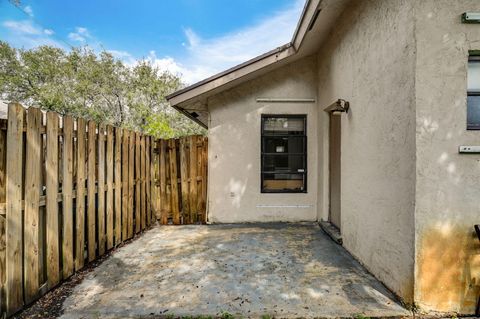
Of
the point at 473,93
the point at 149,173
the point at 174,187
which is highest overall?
the point at 473,93

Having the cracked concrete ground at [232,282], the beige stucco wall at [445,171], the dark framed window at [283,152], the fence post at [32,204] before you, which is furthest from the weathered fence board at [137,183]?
the beige stucco wall at [445,171]

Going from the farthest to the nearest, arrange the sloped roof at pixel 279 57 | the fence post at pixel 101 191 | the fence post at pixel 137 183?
the fence post at pixel 137 183 → the sloped roof at pixel 279 57 → the fence post at pixel 101 191

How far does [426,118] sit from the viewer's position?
2488mm

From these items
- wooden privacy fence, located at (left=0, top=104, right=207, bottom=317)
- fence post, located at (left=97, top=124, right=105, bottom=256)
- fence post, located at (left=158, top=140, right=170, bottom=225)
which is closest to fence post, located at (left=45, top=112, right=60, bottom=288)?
wooden privacy fence, located at (left=0, top=104, right=207, bottom=317)

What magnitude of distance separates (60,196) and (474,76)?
493 cm

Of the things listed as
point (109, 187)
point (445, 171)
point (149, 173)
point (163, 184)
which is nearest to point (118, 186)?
point (109, 187)

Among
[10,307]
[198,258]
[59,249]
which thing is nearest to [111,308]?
[10,307]

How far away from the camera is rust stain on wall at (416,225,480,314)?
247 centimetres

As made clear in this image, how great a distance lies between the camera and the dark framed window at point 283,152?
6086mm

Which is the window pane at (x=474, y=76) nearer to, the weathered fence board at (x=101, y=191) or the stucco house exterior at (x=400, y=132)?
the stucco house exterior at (x=400, y=132)

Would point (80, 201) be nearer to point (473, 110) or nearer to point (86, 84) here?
point (473, 110)

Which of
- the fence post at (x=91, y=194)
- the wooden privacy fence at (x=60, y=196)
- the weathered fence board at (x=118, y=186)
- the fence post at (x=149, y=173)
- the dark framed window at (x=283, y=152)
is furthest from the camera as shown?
the dark framed window at (x=283, y=152)

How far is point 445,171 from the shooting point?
2.49 meters

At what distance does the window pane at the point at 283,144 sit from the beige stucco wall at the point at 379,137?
5.62 ft
